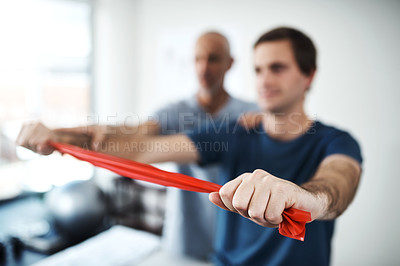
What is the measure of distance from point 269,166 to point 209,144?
27 centimetres

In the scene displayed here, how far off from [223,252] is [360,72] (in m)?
1.31

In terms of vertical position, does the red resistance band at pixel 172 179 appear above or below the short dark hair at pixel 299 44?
below

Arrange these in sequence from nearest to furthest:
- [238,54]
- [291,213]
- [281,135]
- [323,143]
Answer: [291,213] → [323,143] → [281,135] → [238,54]

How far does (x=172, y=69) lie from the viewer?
2535 mm

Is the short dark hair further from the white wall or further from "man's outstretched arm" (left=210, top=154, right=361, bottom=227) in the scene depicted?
the white wall

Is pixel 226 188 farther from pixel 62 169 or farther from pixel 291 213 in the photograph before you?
pixel 62 169

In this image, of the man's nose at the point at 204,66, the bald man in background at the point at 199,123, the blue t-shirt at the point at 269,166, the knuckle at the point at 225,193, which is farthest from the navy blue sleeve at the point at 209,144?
the knuckle at the point at 225,193

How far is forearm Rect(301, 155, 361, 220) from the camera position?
670mm

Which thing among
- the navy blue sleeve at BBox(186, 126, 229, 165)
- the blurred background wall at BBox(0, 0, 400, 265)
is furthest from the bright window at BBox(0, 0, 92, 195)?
the navy blue sleeve at BBox(186, 126, 229, 165)

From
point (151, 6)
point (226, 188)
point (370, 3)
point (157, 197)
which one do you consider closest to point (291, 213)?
point (226, 188)

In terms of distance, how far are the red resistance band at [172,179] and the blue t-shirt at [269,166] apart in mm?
439

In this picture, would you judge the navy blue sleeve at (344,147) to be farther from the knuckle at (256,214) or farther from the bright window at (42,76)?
the bright window at (42,76)

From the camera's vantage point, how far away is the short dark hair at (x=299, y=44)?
1.07m

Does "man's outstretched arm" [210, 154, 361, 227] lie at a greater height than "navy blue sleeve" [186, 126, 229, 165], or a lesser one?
greater
